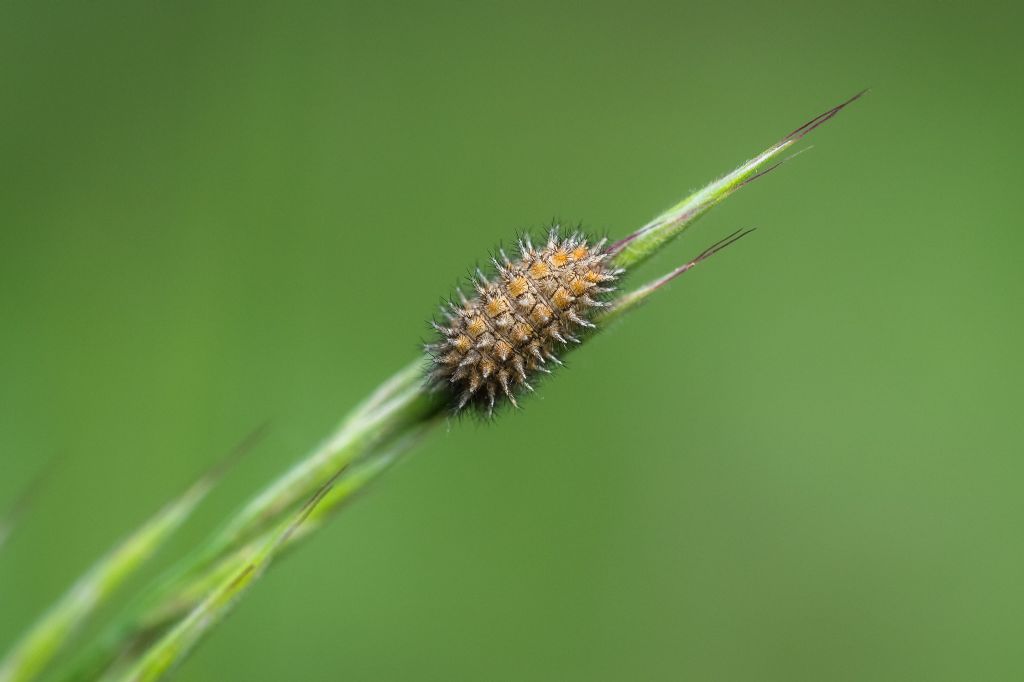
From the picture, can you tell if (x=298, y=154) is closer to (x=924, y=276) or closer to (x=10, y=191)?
(x=10, y=191)

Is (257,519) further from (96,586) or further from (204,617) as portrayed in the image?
(96,586)

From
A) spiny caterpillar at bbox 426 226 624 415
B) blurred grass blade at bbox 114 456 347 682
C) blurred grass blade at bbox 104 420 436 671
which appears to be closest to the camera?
blurred grass blade at bbox 114 456 347 682

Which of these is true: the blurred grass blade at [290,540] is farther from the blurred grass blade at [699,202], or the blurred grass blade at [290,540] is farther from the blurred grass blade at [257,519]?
the blurred grass blade at [699,202]

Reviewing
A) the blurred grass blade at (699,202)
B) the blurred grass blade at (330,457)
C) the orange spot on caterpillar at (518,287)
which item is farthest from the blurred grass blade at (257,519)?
the blurred grass blade at (699,202)

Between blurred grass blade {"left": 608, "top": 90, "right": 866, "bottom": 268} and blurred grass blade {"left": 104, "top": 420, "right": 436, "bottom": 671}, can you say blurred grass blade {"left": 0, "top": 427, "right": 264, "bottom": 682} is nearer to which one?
blurred grass blade {"left": 104, "top": 420, "right": 436, "bottom": 671}

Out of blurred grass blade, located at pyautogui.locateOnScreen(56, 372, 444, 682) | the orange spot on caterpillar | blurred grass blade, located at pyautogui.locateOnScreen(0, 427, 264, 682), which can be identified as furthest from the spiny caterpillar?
blurred grass blade, located at pyautogui.locateOnScreen(0, 427, 264, 682)

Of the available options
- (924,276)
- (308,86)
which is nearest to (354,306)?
(308,86)
